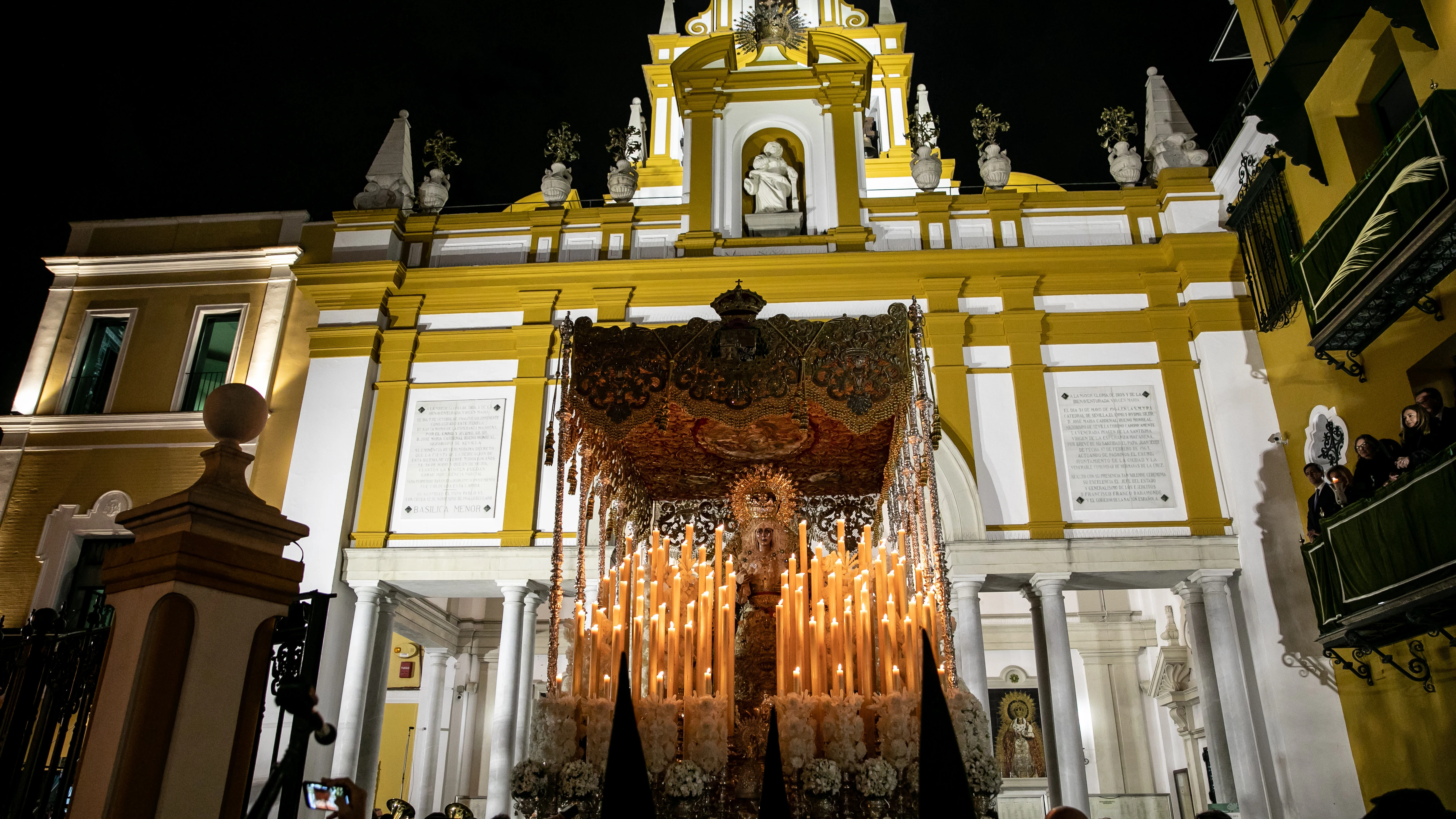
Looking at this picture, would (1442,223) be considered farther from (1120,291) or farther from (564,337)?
(564,337)

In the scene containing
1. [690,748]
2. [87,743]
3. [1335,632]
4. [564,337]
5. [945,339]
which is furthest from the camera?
[945,339]

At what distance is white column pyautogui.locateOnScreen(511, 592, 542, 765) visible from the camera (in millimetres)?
10445

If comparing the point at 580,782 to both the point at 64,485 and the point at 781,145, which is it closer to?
the point at 781,145

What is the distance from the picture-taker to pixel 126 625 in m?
3.42

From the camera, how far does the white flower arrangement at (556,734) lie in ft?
17.3

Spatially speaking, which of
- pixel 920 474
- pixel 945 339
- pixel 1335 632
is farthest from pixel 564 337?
pixel 1335 632

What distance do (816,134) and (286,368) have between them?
7.77 metres

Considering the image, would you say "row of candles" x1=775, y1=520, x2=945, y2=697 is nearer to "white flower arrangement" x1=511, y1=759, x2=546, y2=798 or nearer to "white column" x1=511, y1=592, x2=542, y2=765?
"white flower arrangement" x1=511, y1=759, x2=546, y2=798

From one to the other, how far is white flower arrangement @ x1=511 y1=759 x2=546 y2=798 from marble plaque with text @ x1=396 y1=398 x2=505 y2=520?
20.2 feet

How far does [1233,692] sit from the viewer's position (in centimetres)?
977

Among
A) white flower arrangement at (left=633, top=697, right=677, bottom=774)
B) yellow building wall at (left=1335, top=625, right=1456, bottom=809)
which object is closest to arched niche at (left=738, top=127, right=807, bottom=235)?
yellow building wall at (left=1335, top=625, right=1456, bottom=809)

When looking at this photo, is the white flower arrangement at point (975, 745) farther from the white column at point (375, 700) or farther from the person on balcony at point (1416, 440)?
the white column at point (375, 700)

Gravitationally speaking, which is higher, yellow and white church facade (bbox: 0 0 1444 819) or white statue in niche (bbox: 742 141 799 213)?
white statue in niche (bbox: 742 141 799 213)

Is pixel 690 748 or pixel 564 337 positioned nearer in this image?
pixel 690 748
